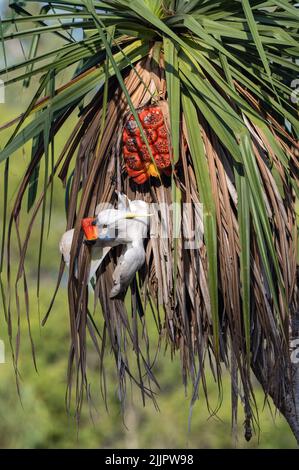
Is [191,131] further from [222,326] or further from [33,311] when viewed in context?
[33,311]

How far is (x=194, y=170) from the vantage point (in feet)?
10.0

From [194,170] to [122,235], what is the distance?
323 millimetres

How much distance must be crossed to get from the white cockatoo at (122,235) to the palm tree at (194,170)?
0.16ft

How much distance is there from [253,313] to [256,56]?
2.87ft

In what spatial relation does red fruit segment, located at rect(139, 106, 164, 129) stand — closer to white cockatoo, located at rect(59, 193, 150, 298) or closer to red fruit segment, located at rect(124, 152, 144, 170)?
red fruit segment, located at rect(124, 152, 144, 170)

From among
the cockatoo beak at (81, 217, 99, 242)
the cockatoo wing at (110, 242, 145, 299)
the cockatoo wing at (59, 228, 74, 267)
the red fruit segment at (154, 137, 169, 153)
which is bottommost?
the cockatoo wing at (110, 242, 145, 299)

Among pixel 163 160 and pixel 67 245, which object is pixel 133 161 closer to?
pixel 163 160

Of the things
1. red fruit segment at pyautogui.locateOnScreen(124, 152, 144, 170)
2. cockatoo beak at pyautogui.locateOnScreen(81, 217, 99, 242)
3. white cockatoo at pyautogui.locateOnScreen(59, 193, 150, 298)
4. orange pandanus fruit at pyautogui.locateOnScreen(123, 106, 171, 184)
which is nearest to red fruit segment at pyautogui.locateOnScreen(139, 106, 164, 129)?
orange pandanus fruit at pyautogui.locateOnScreen(123, 106, 171, 184)

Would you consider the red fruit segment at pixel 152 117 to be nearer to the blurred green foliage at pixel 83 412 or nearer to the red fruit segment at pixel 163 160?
the red fruit segment at pixel 163 160

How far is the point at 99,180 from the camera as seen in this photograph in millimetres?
3158

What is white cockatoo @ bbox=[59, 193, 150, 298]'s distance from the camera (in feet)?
9.86

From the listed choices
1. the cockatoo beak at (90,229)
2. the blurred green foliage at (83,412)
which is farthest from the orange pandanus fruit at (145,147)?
the blurred green foliage at (83,412)
